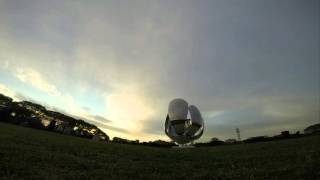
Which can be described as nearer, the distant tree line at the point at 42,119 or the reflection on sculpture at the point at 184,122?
the reflection on sculpture at the point at 184,122

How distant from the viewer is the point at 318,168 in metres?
13.4

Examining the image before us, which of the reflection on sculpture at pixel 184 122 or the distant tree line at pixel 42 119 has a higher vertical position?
the distant tree line at pixel 42 119

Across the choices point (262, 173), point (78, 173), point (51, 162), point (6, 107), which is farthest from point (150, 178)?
point (6, 107)

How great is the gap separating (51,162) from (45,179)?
5.14 metres

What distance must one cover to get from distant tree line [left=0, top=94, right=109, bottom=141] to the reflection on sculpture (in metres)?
24.5

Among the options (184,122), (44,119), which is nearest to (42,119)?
(44,119)

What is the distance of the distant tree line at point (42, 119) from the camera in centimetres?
8097

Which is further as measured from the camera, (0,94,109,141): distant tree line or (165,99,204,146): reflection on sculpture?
(0,94,109,141): distant tree line

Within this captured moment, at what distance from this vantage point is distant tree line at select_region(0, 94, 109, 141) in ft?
266

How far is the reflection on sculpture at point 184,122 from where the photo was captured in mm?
63812

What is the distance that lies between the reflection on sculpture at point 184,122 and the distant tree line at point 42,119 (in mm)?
24516

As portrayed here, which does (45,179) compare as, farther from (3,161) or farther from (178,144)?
(178,144)

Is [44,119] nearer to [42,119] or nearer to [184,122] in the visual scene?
[42,119]

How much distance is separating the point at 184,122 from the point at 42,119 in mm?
55712
